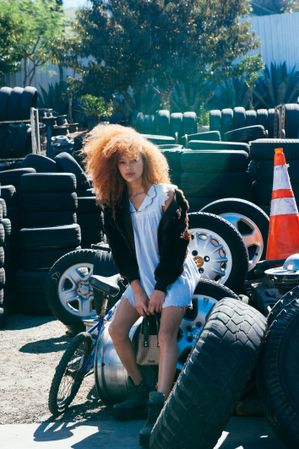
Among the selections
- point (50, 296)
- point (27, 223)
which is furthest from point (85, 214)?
point (50, 296)

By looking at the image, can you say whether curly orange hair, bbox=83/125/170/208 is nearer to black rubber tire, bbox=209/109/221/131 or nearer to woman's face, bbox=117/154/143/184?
woman's face, bbox=117/154/143/184

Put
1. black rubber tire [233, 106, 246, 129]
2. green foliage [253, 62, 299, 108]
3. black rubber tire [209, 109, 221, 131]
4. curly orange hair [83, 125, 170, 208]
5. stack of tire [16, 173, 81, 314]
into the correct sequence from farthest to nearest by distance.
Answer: green foliage [253, 62, 299, 108] < black rubber tire [209, 109, 221, 131] < black rubber tire [233, 106, 246, 129] < stack of tire [16, 173, 81, 314] < curly orange hair [83, 125, 170, 208]

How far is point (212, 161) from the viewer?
29.0ft

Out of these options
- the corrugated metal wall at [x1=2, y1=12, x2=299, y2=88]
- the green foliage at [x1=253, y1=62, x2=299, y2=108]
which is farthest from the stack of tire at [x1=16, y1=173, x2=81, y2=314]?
the corrugated metal wall at [x1=2, y1=12, x2=299, y2=88]

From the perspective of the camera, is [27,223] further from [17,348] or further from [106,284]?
[106,284]

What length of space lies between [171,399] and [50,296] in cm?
405

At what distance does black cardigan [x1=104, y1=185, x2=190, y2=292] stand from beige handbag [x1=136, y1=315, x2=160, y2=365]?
0.34m

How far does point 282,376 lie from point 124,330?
3.61 ft

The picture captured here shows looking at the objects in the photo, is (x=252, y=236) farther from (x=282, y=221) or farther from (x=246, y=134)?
(x=246, y=134)

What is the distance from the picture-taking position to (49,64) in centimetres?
4603

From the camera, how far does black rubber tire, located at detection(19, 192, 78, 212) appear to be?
10.0 meters

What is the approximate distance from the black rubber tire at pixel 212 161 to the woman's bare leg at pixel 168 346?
3.78 m

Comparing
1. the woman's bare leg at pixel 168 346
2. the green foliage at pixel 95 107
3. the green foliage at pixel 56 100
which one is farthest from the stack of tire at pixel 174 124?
the woman's bare leg at pixel 168 346

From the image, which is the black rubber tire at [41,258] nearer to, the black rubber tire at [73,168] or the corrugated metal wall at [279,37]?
the black rubber tire at [73,168]
